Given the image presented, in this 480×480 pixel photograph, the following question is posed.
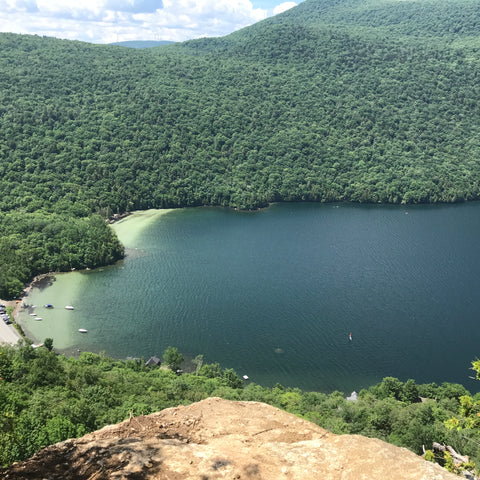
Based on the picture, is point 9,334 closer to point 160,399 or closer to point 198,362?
point 198,362

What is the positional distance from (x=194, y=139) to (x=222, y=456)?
161476 mm

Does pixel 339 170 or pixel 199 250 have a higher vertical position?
pixel 339 170

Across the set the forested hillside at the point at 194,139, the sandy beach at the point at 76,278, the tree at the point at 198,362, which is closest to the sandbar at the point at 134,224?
the sandy beach at the point at 76,278

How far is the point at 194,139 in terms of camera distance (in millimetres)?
168500

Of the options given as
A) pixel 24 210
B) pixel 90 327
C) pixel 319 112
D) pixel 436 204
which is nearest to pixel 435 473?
pixel 90 327

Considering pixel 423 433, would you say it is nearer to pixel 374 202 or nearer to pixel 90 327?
pixel 90 327

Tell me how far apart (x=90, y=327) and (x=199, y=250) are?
38372 millimetres

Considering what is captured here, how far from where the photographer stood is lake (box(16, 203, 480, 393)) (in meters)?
65.1

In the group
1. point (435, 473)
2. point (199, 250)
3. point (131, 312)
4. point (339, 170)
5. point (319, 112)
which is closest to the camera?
point (435, 473)

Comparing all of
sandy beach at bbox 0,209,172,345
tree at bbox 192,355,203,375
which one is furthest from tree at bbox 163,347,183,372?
sandy beach at bbox 0,209,172,345

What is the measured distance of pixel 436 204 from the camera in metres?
155

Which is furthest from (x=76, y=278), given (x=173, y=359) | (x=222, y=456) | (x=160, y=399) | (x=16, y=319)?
(x=222, y=456)

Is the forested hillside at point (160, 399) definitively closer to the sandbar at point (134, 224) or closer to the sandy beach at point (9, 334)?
the sandy beach at point (9, 334)

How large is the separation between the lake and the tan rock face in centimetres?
4385
